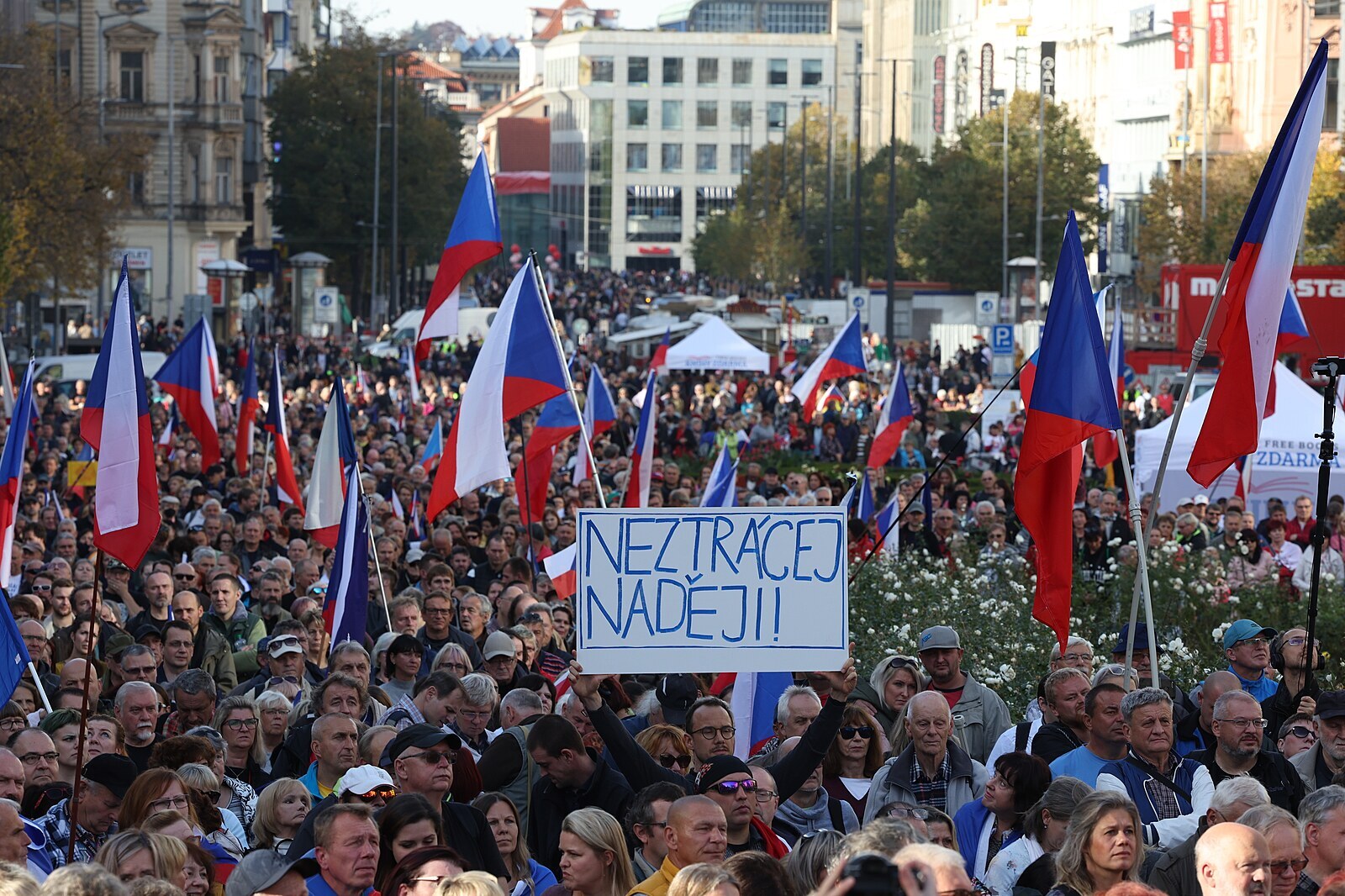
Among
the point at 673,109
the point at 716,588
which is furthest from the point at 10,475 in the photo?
the point at 673,109

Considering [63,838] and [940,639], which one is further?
[940,639]

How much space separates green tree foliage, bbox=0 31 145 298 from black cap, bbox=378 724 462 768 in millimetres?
34280

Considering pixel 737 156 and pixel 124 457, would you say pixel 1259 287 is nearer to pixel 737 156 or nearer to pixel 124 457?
pixel 124 457

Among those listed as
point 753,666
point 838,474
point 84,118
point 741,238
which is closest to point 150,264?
point 84,118

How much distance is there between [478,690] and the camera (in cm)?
927

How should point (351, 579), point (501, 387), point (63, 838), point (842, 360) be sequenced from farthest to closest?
1. point (842, 360)
2. point (501, 387)
3. point (351, 579)
4. point (63, 838)

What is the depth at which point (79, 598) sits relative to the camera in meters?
13.2

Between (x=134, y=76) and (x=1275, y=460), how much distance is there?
61.6m

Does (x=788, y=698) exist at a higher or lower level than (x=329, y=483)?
lower

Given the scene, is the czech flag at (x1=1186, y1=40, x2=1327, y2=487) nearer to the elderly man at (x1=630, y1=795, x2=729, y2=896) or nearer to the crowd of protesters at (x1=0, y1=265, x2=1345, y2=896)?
the crowd of protesters at (x1=0, y1=265, x2=1345, y2=896)

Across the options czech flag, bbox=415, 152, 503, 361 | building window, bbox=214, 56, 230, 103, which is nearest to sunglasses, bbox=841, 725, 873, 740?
czech flag, bbox=415, 152, 503, 361

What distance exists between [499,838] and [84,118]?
150 ft

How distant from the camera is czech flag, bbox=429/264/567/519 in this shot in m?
13.6

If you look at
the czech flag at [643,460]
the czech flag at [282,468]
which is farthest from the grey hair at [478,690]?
the czech flag at [282,468]
